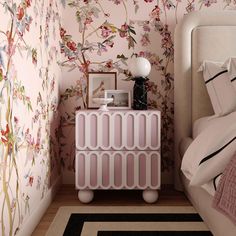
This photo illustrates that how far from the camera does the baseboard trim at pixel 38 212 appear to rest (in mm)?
1832

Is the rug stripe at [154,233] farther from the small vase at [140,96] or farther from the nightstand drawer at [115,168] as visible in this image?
the small vase at [140,96]

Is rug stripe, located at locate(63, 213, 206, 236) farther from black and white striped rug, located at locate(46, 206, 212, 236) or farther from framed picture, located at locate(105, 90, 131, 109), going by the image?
framed picture, located at locate(105, 90, 131, 109)

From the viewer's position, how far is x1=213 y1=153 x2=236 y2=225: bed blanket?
137 cm

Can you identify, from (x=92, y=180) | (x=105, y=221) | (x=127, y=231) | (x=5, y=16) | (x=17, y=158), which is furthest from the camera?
(x=92, y=180)

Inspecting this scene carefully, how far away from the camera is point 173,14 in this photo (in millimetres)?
2875

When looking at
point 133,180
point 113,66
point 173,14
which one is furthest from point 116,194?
point 173,14

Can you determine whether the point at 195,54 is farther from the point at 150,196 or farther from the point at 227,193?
the point at 227,193

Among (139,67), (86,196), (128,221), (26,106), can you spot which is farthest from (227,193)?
(139,67)

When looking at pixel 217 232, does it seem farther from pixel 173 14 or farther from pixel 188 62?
pixel 173 14

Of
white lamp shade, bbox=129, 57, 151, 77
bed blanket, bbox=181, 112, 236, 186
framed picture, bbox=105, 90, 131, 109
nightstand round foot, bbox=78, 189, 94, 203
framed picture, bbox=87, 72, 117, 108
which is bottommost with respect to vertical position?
nightstand round foot, bbox=78, 189, 94, 203

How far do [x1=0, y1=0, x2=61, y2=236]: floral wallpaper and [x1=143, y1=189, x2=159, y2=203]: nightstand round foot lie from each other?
25.7 inches

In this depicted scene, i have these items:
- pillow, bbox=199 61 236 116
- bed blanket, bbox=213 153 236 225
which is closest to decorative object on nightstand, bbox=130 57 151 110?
pillow, bbox=199 61 236 116

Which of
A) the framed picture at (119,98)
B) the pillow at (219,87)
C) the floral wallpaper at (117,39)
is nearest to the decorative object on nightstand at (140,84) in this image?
the framed picture at (119,98)

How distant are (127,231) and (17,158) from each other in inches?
27.9
